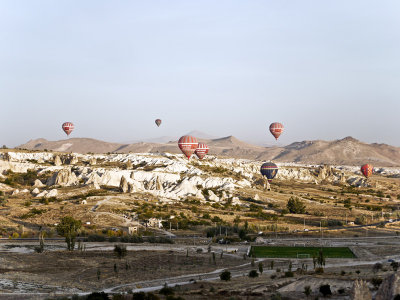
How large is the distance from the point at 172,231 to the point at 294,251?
2384 centimetres

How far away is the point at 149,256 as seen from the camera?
52406 mm

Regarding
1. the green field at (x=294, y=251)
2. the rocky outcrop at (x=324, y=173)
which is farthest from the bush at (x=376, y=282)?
the rocky outcrop at (x=324, y=173)

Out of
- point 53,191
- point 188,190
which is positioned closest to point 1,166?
point 53,191

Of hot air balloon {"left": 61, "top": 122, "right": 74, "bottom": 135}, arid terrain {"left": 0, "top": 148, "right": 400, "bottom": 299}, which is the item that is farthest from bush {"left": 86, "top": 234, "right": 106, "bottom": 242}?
hot air balloon {"left": 61, "top": 122, "right": 74, "bottom": 135}

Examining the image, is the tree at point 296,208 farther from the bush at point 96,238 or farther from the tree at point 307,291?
the tree at point 307,291

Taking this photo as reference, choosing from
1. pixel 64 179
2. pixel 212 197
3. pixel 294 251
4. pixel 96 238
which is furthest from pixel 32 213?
pixel 294 251

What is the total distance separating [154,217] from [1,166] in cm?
6027

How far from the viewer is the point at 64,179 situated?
108500mm

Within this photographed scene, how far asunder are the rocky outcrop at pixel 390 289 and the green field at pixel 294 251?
Answer: 76.9 feet

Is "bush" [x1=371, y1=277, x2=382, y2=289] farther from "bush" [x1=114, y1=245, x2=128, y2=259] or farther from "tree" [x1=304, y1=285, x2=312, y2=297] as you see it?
"bush" [x1=114, y1=245, x2=128, y2=259]

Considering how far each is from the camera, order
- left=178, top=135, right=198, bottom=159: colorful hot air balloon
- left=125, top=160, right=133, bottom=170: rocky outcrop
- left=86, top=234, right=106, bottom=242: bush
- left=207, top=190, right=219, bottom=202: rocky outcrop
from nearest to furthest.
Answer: left=86, top=234, right=106, bottom=242: bush → left=207, top=190, right=219, bottom=202: rocky outcrop → left=178, top=135, right=198, bottom=159: colorful hot air balloon → left=125, top=160, right=133, bottom=170: rocky outcrop

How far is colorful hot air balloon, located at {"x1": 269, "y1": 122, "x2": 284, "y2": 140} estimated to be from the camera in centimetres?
14538

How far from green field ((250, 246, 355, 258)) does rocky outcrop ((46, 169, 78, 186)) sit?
60.2m

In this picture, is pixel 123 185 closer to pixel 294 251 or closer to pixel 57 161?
pixel 57 161
